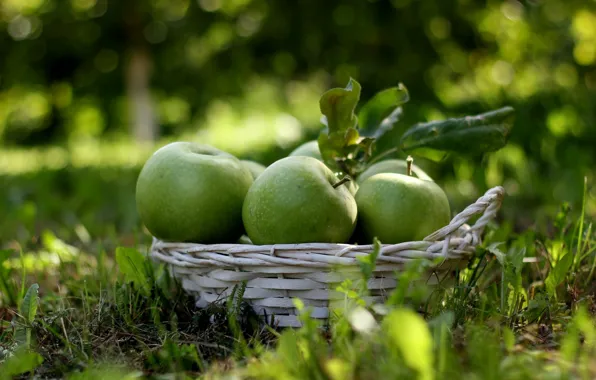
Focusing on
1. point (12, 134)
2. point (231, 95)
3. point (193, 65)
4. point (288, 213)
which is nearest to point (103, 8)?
point (193, 65)

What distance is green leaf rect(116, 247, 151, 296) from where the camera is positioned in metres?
2.03

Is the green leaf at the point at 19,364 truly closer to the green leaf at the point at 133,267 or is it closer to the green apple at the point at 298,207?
the green leaf at the point at 133,267

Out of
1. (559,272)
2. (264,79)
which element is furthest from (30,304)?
(264,79)

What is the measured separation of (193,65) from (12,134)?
6852 millimetres

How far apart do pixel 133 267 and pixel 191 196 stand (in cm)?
31

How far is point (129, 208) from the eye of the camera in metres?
3.83

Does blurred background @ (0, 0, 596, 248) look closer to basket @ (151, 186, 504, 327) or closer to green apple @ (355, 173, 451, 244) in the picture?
green apple @ (355, 173, 451, 244)

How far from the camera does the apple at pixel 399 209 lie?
1.86 meters

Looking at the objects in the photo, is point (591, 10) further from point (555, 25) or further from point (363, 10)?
point (363, 10)

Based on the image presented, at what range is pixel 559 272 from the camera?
1.84 meters

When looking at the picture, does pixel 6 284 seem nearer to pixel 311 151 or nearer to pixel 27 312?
pixel 27 312

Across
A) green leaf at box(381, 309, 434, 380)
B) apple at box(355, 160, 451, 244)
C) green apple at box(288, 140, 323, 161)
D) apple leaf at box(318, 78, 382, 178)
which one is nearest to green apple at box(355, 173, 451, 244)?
apple at box(355, 160, 451, 244)

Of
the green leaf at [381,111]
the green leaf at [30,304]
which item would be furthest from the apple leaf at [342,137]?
the green leaf at [30,304]

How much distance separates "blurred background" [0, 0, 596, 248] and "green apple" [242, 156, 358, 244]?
2.93 ft
